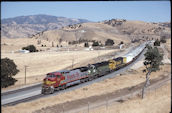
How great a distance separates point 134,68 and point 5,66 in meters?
39.8

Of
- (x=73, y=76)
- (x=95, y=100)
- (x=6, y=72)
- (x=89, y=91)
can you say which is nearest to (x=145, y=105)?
(x=95, y=100)

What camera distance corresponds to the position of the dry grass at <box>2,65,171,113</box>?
32.3m

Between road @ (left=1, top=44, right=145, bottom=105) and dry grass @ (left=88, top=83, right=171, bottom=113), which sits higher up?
dry grass @ (left=88, top=83, right=171, bottom=113)

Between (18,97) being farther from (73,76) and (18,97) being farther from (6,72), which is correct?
(6,72)

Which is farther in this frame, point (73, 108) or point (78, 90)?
point (78, 90)

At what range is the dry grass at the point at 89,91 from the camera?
32281 mm

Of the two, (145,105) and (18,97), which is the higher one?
(145,105)

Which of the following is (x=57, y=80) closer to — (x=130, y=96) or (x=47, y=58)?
(x=130, y=96)

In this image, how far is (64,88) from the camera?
4272 centimetres

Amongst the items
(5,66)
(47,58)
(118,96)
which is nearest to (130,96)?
(118,96)

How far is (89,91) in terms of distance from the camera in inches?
1694

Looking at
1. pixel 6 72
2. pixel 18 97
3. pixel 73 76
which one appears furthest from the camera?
pixel 6 72

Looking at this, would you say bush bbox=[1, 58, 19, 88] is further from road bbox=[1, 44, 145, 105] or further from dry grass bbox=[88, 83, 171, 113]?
dry grass bbox=[88, 83, 171, 113]

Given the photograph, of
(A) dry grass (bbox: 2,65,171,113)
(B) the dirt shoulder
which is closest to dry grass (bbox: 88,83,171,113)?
(B) the dirt shoulder
